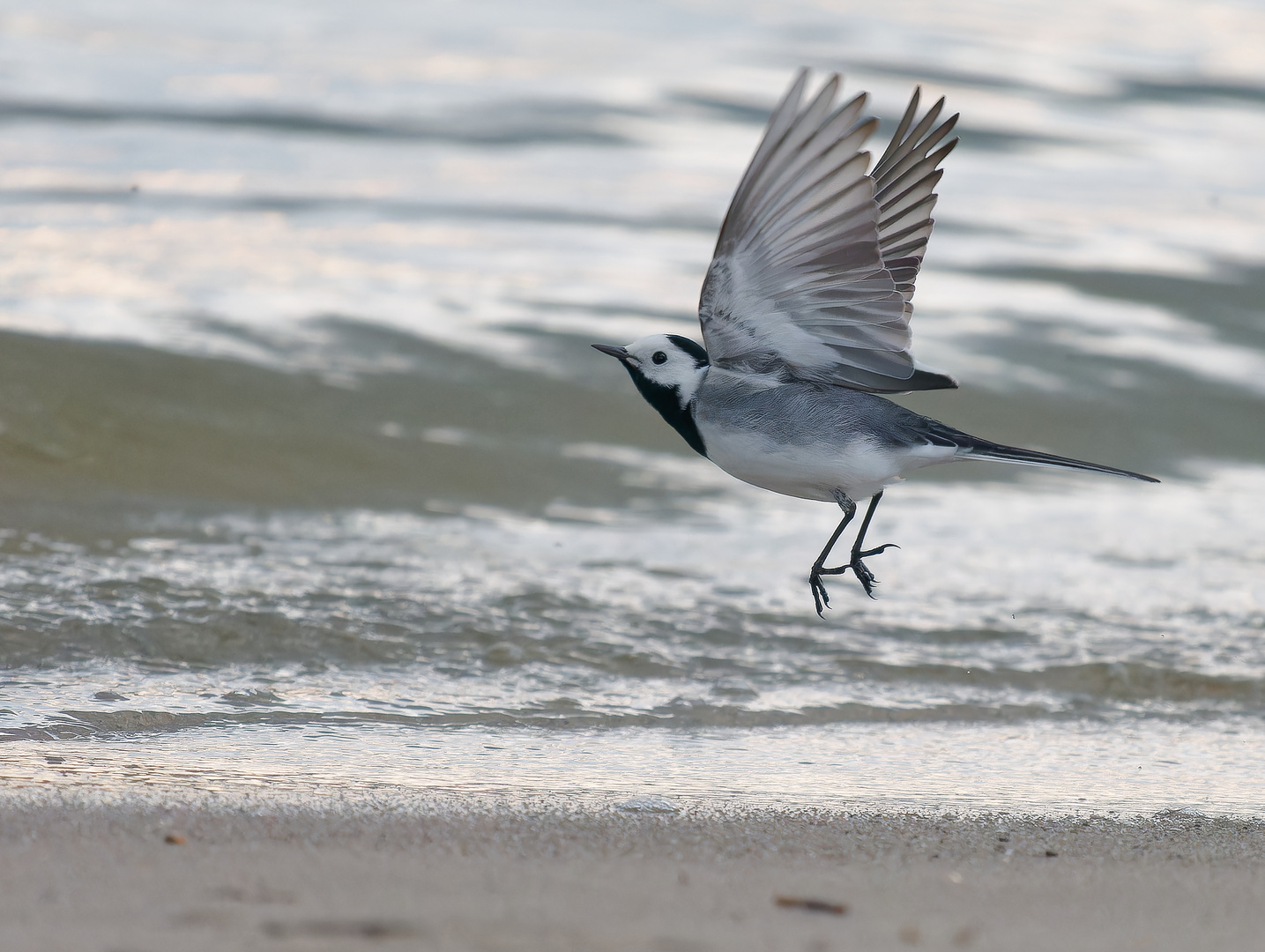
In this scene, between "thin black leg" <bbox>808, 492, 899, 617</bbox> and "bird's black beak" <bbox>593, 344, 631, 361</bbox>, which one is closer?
"bird's black beak" <bbox>593, 344, 631, 361</bbox>

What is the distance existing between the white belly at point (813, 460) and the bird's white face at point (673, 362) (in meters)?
0.14

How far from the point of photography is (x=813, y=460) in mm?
4418

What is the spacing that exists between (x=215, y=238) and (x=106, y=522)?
14.9ft

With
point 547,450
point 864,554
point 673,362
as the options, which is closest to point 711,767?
point 864,554

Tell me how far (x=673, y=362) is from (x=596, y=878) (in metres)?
1.80

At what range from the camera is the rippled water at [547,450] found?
187 inches

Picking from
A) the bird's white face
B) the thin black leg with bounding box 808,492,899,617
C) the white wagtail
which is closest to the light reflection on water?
the thin black leg with bounding box 808,492,899,617

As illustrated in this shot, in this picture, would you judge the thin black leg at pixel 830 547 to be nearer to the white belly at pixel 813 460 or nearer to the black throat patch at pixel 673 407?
the white belly at pixel 813 460

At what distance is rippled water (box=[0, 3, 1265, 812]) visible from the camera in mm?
4742

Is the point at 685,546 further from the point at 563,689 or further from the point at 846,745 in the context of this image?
the point at 846,745

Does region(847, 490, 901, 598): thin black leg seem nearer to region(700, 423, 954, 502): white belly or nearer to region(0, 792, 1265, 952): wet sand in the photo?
region(700, 423, 954, 502): white belly

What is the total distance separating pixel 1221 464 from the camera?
28.4 ft

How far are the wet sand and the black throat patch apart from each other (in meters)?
1.20

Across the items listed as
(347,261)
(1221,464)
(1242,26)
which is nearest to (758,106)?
(347,261)
